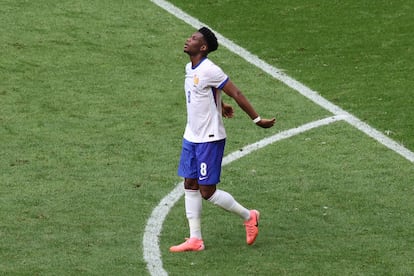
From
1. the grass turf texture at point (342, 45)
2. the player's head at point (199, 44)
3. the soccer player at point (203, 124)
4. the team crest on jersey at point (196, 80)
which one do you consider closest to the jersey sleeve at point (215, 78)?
the soccer player at point (203, 124)

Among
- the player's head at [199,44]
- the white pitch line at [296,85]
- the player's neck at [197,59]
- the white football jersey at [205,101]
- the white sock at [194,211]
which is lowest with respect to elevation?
the white pitch line at [296,85]

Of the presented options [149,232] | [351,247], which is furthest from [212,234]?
[351,247]

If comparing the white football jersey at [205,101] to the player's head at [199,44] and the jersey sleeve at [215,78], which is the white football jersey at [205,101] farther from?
the player's head at [199,44]

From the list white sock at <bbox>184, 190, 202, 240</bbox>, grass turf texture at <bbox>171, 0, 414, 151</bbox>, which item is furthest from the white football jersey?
grass turf texture at <bbox>171, 0, 414, 151</bbox>

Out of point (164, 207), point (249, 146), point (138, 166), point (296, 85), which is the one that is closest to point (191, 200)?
point (164, 207)

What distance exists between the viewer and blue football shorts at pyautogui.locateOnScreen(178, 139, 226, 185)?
11.6m

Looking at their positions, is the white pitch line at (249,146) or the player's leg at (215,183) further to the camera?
the white pitch line at (249,146)

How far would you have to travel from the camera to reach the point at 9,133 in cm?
1552

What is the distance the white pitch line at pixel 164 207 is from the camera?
11.4 m

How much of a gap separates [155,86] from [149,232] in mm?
5413

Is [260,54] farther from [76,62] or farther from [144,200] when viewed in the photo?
[144,200]

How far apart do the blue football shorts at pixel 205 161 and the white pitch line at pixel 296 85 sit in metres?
3.86

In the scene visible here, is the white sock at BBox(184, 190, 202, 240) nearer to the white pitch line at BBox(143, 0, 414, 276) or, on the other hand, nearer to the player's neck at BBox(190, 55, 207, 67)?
the white pitch line at BBox(143, 0, 414, 276)

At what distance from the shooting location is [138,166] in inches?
569
